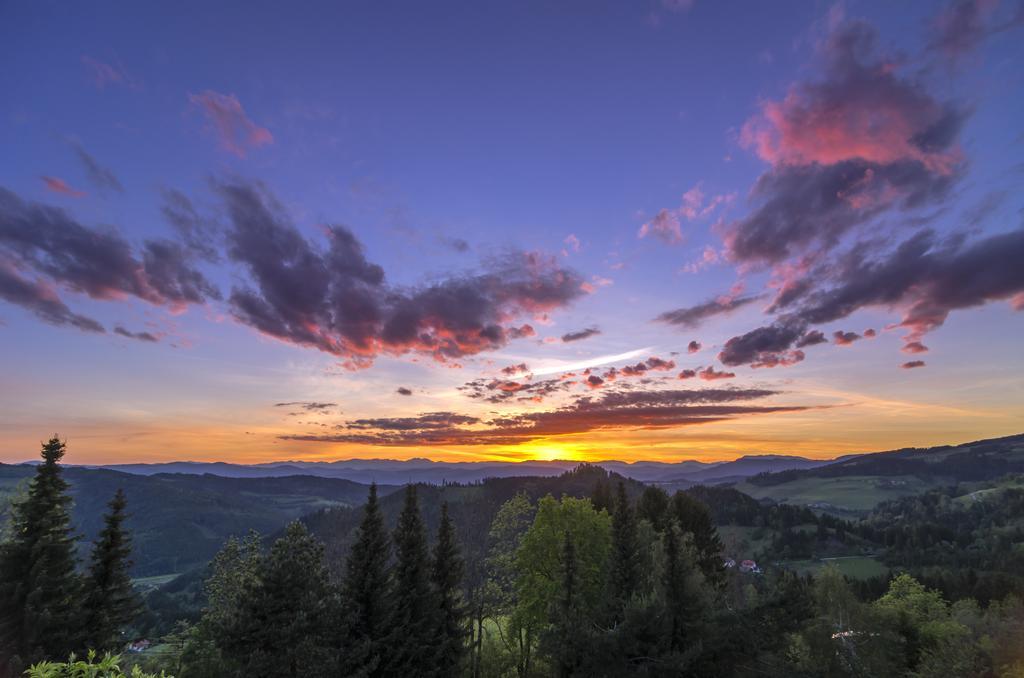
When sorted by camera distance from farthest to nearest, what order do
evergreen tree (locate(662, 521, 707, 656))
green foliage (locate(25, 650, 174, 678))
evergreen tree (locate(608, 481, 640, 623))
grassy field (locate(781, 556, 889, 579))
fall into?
grassy field (locate(781, 556, 889, 579)) < evergreen tree (locate(608, 481, 640, 623)) < evergreen tree (locate(662, 521, 707, 656)) < green foliage (locate(25, 650, 174, 678))

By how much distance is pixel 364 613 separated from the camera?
118 feet

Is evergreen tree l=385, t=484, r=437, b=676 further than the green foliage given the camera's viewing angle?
Yes

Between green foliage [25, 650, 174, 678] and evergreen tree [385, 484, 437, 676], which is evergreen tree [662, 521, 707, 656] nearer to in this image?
A: evergreen tree [385, 484, 437, 676]

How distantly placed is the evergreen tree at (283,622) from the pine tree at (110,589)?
29.6ft

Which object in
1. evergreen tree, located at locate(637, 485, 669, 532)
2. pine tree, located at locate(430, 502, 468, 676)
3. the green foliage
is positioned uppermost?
the green foliage

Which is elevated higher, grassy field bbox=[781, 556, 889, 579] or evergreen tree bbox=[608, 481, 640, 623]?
evergreen tree bbox=[608, 481, 640, 623]

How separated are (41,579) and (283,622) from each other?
15.5m

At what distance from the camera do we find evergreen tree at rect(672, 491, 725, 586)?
56.3m

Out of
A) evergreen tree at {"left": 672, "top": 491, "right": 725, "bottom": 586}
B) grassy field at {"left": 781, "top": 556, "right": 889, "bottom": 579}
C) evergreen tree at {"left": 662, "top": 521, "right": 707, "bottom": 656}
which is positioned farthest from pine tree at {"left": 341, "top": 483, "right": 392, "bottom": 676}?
grassy field at {"left": 781, "top": 556, "right": 889, "bottom": 579}

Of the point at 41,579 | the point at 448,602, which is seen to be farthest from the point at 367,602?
the point at 41,579

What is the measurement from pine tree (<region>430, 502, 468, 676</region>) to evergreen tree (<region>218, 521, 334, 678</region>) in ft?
32.7

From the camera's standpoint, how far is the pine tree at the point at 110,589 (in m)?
32.5

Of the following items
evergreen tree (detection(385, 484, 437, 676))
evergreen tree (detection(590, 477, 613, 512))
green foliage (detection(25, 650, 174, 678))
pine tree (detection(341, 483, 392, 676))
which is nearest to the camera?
green foliage (detection(25, 650, 174, 678))

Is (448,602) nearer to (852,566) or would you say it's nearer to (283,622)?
(283,622)
